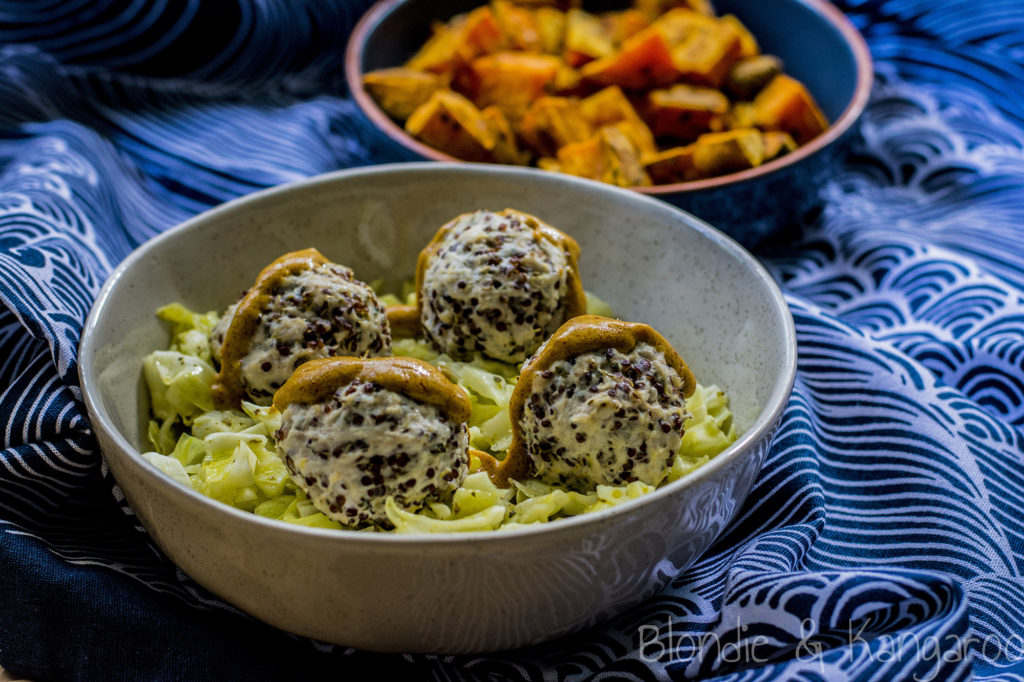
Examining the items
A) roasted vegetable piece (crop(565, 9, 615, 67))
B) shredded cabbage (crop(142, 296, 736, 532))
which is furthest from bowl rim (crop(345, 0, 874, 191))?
shredded cabbage (crop(142, 296, 736, 532))

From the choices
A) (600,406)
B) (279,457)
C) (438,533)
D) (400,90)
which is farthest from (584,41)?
(438,533)

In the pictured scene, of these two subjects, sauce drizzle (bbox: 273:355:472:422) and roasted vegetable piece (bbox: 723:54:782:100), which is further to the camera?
roasted vegetable piece (bbox: 723:54:782:100)

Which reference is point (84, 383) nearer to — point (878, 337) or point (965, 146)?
point (878, 337)

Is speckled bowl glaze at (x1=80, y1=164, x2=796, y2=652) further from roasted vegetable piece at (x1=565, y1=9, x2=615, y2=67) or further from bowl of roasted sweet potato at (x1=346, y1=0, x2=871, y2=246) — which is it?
roasted vegetable piece at (x1=565, y1=9, x2=615, y2=67)

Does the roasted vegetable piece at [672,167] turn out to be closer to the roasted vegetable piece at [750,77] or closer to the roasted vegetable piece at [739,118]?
the roasted vegetable piece at [739,118]

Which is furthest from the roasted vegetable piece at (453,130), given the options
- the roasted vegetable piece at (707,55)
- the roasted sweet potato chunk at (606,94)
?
the roasted vegetable piece at (707,55)

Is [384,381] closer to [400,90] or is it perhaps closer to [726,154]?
[726,154]
